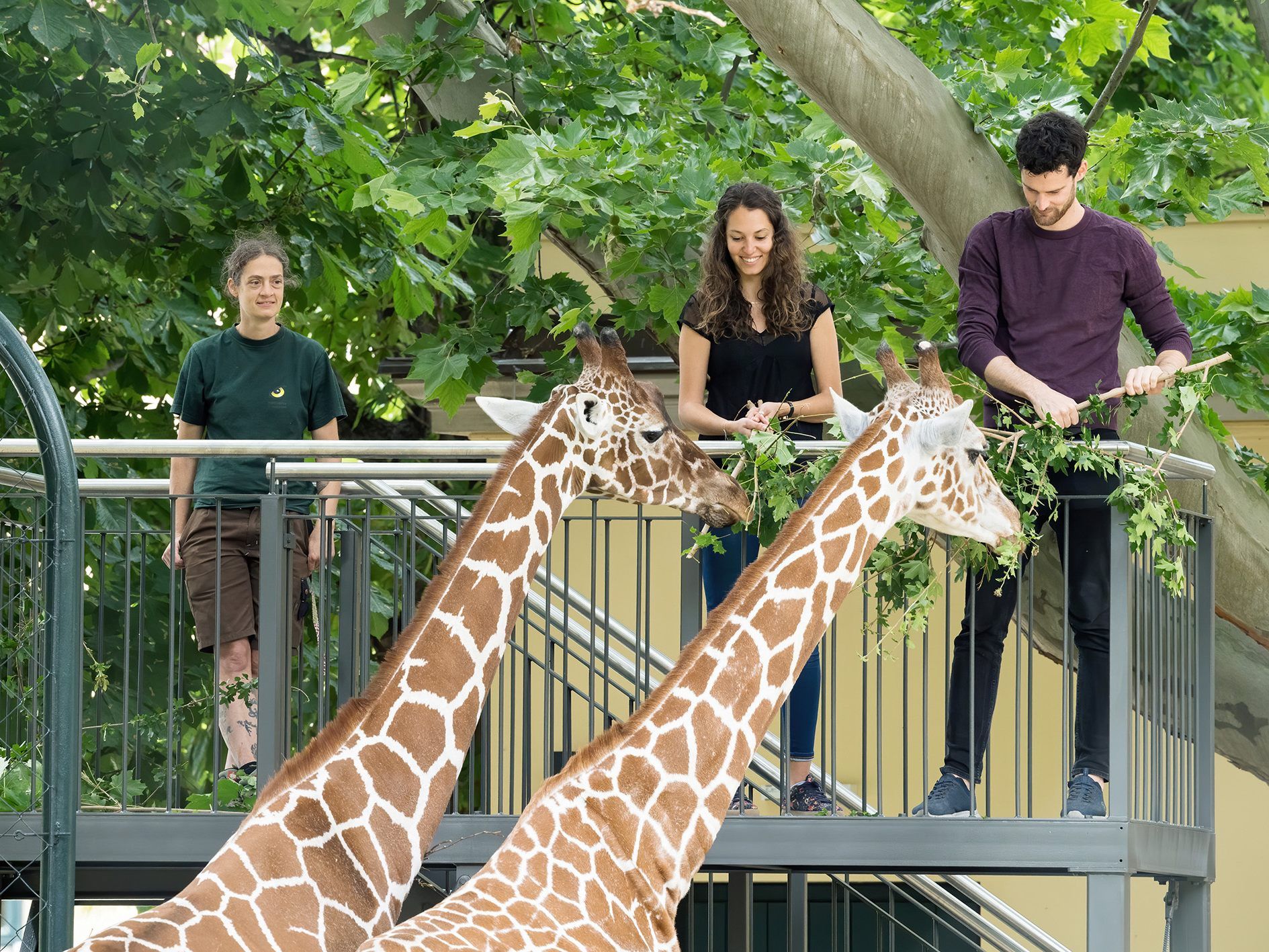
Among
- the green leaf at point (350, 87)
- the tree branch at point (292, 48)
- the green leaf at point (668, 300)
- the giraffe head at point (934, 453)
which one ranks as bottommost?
the giraffe head at point (934, 453)

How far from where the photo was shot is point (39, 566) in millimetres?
7172

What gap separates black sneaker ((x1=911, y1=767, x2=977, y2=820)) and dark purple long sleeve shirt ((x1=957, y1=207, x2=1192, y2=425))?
121 cm

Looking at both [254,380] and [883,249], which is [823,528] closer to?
[254,380]

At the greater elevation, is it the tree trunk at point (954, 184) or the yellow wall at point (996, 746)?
the tree trunk at point (954, 184)

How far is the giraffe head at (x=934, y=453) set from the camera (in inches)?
213

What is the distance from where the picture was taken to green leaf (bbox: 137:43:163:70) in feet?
26.3

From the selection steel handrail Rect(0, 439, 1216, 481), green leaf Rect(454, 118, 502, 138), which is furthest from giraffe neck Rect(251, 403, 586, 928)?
green leaf Rect(454, 118, 502, 138)

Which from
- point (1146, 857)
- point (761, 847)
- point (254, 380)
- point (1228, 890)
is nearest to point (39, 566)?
point (254, 380)

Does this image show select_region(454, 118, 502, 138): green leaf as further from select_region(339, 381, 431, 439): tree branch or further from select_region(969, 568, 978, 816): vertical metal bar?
select_region(339, 381, 431, 439): tree branch

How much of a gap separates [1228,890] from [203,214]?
7402mm

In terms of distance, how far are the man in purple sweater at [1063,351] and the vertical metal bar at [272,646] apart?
2.22m

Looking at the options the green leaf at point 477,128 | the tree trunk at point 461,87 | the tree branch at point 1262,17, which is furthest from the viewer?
the tree trunk at point 461,87

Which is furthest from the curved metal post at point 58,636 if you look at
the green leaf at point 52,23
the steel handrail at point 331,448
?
the green leaf at point 52,23

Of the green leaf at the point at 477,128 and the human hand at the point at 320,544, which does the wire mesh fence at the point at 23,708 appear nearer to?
the human hand at the point at 320,544
